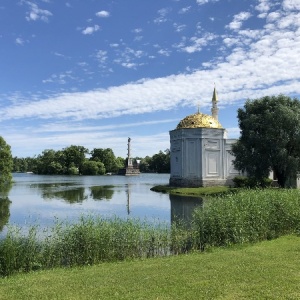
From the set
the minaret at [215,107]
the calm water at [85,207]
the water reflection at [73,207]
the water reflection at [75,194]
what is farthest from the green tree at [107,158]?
the calm water at [85,207]

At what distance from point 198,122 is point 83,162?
8784 centimetres

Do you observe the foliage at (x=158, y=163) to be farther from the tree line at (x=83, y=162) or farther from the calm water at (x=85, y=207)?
the calm water at (x=85, y=207)

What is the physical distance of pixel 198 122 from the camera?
51438 millimetres

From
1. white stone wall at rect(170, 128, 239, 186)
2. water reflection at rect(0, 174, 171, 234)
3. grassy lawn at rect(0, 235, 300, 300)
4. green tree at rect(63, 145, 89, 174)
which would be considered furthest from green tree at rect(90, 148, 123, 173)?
grassy lawn at rect(0, 235, 300, 300)

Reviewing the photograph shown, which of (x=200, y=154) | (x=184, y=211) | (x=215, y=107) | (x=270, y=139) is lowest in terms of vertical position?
(x=184, y=211)

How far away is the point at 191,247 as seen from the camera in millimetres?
13023

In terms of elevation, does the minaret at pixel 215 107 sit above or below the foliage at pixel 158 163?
above

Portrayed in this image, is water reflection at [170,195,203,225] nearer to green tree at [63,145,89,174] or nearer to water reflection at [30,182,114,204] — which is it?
water reflection at [30,182,114,204]

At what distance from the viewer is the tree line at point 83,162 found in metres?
132

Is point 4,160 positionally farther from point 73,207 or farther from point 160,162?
point 160,162

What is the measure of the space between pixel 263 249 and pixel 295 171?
25.5 meters

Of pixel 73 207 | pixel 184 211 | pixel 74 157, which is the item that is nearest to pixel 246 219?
pixel 184 211

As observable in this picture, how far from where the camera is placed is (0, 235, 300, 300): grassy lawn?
23.2ft

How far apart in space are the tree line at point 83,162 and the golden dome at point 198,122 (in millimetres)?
81270
